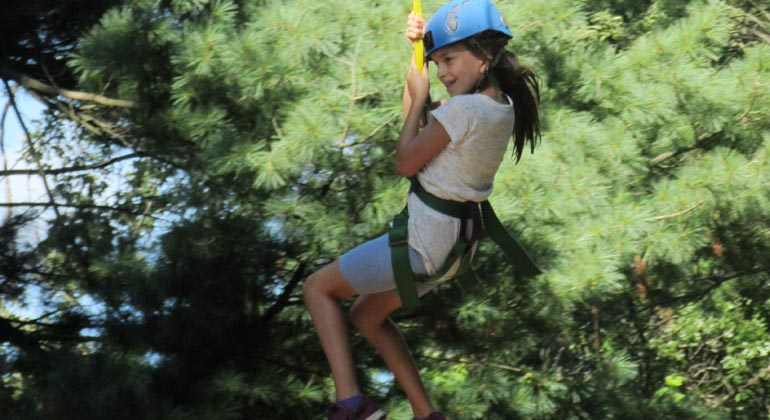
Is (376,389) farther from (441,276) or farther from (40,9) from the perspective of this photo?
(40,9)

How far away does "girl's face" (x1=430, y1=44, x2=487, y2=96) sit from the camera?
2.77 metres

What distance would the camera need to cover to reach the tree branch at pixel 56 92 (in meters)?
4.22

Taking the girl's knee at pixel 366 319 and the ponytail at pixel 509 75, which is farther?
the girl's knee at pixel 366 319

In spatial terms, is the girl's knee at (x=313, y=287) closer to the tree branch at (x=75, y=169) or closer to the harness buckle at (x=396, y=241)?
the harness buckle at (x=396, y=241)

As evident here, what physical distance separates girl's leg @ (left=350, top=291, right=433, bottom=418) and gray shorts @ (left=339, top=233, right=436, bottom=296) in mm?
142

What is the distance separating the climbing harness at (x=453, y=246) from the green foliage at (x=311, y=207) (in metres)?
0.85

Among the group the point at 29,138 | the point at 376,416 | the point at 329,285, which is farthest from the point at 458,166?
the point at 29,138

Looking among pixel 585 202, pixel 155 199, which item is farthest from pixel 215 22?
pixel 585 202

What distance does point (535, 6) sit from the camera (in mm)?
4191

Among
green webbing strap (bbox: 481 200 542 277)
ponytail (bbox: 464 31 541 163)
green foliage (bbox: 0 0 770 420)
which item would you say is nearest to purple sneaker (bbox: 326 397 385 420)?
green webbing strap (bbox: 481 200 542 277)

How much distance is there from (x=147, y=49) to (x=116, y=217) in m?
0.81

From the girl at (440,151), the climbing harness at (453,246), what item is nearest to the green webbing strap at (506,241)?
the climbing harness at (453,246)

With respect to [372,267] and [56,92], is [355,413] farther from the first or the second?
[56,92]

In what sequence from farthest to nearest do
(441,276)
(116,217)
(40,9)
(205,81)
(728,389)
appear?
1. (728,389)
2. (40,9)
3. (116,217)
4. (205,81)
5. (441,276)
